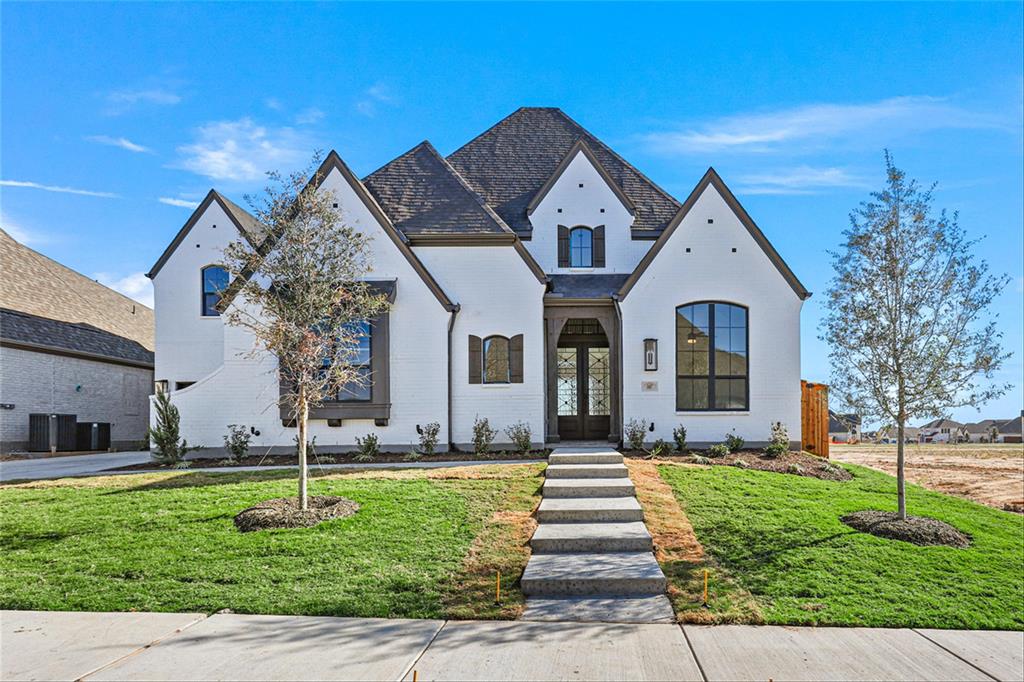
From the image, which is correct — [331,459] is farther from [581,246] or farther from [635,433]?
[581,246]

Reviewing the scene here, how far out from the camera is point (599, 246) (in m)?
18.2

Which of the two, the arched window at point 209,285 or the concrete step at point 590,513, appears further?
the arched window at point 209,285

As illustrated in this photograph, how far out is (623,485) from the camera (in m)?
10.7

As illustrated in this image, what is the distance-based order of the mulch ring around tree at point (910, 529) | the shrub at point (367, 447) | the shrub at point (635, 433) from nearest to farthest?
the mulch ring around tree at point (910, 529)
the shrub at point (367, 447)
the shrub at point (635, 433)

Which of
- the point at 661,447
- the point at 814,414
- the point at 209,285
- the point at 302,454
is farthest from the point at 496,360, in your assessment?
the point at 209,285

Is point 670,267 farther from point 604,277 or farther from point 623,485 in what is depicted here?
point 623,485

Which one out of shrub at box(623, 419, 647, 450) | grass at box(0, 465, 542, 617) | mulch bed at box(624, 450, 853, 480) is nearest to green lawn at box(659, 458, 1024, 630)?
mulch bed at box(624, 450, 853, 480)

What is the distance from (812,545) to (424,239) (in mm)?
11235

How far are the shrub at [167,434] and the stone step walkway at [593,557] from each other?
926cm

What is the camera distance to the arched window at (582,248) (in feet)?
59.9

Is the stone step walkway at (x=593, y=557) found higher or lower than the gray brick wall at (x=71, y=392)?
lower

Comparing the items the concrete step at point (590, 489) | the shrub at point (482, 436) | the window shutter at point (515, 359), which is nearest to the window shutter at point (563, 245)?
the window shutter at point (515, 359)

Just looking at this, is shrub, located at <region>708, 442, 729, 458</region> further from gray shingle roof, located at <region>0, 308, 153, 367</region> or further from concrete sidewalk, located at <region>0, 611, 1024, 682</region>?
gray shingle roof, located at <region>0, 308, 153, 367</region>

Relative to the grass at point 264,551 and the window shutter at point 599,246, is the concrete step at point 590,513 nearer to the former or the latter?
the grass at point 264,551
